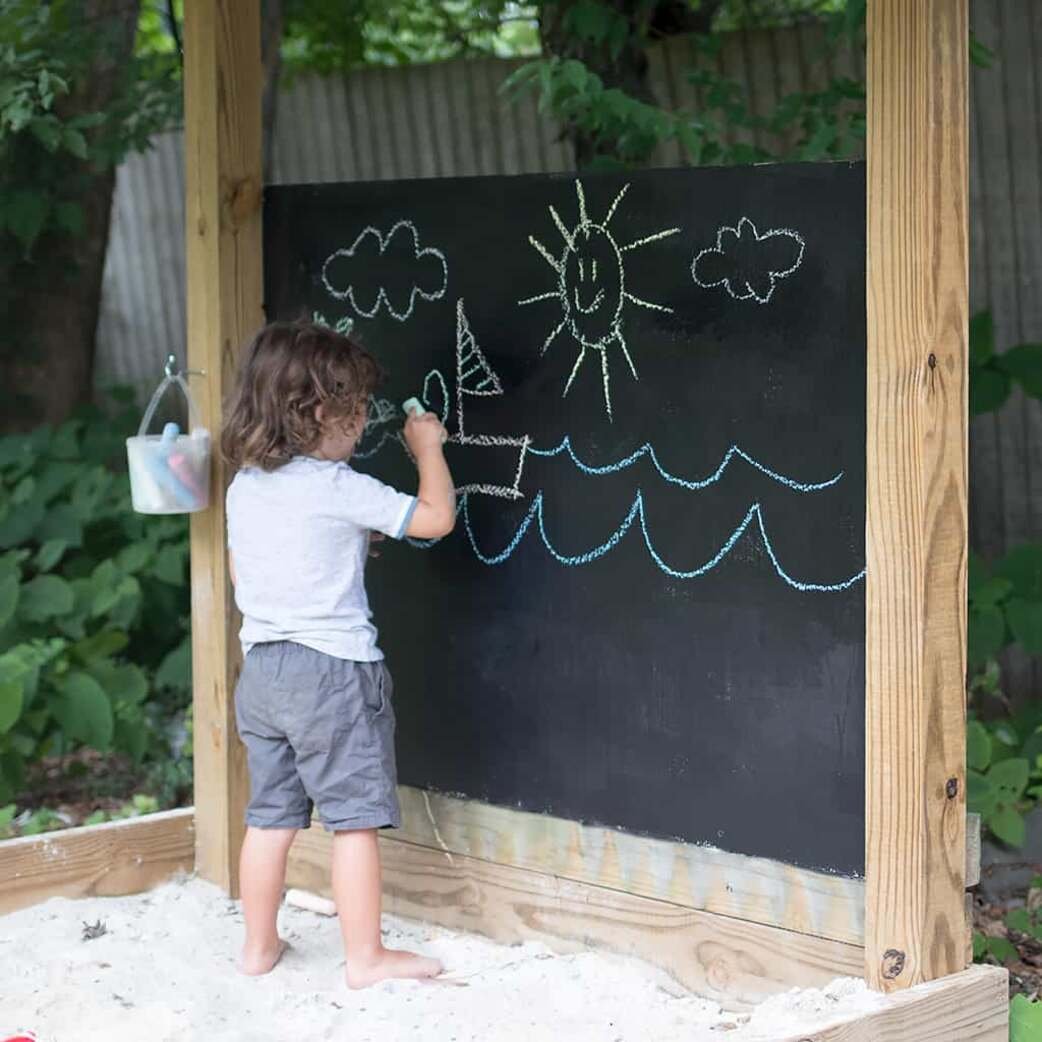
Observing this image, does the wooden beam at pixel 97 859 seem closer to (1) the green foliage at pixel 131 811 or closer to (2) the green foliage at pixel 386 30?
(1) the green foliage at pixel 131 811

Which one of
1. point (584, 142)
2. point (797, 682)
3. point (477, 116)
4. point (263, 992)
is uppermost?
point (477, 116)

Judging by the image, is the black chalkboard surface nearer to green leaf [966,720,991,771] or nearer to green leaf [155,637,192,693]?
green leaf [966,720,991,771]

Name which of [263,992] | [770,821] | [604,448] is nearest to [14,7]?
[604,448]

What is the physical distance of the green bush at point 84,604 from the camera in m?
4.69

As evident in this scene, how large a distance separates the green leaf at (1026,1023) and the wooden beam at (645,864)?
337 millimetres

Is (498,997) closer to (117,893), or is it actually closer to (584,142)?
(117,893)

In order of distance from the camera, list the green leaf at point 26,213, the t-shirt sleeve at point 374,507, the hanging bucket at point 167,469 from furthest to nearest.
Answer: the green leaf at point 26,213
the hanging bucket at point 167,469
the t-shirt sleeve at point 374,507

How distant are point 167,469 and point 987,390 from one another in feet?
7.88

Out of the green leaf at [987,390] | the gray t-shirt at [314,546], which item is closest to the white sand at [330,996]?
the gray t-shirt at [314,546]

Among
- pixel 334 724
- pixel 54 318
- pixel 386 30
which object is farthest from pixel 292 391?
pixel 386 30

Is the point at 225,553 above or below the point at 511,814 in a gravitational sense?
above

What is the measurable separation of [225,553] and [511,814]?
3.10 ft

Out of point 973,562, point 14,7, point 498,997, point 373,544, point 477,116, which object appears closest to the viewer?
point 498,997

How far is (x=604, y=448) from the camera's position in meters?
3.18
